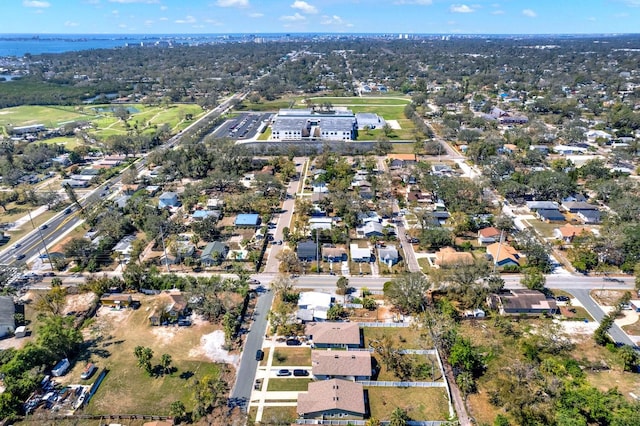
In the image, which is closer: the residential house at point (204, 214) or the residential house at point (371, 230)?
the residential house at point (371, 230)

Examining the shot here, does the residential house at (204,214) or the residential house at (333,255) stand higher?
the residential house at (204,214)

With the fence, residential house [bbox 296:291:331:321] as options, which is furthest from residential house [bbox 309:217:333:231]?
the fence

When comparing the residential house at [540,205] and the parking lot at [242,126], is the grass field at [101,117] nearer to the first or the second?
the parking lot at [242,126]

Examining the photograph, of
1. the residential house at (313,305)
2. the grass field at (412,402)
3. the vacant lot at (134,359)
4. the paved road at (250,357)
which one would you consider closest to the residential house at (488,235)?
the residential house at (313,305)

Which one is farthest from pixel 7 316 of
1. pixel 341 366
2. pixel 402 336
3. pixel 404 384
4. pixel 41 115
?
pixel 41 115

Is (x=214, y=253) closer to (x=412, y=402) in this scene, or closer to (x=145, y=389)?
(x=145, y=389)

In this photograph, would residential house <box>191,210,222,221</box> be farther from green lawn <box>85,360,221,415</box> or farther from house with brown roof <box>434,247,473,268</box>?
house with brown roof <box>434,247,473,268</box>
